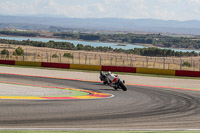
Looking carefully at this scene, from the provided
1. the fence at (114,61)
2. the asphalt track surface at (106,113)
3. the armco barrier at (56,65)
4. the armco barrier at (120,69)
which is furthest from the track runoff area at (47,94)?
the armco barrier at (56,65)

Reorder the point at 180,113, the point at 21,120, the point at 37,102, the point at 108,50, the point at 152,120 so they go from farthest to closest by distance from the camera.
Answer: the point at 108,50 < the point at 37,102 < the point at 180,113 < the point at 152,120 < the point at 21,120

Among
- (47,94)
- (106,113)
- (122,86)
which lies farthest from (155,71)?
(106,113)

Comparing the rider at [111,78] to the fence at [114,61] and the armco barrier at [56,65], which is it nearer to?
the fence at [114,61]

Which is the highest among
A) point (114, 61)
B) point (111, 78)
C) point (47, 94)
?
point (111, 78)

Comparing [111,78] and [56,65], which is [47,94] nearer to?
[111,78]

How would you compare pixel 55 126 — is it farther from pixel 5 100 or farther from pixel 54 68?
pixel 54 68

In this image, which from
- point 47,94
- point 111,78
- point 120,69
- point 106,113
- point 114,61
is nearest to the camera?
point 106,113

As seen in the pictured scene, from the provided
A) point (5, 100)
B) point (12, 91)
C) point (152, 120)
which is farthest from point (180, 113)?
point (12, 91)

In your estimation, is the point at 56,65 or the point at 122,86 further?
the point at 56,65

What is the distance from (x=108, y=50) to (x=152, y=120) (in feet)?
264

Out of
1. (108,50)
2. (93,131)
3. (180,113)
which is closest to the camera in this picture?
(93,131)

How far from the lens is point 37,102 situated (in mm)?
14633

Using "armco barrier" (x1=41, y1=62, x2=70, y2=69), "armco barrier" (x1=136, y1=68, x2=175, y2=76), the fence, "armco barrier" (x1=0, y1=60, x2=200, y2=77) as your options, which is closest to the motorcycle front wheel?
the fence

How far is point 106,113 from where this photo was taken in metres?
12.9
